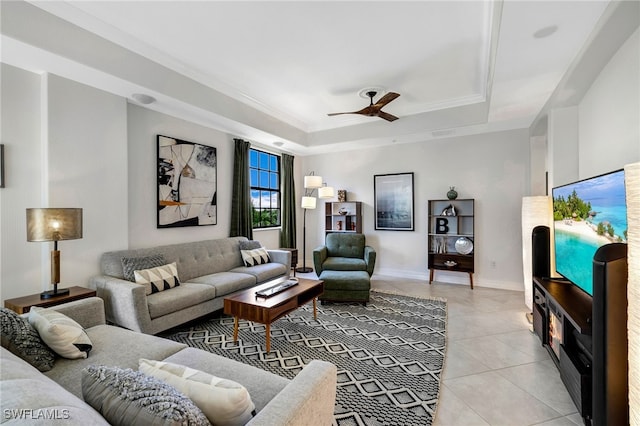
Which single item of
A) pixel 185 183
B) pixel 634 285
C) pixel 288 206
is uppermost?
pixel 185 183

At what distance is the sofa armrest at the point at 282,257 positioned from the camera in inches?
176

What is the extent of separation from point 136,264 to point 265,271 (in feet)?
5.12

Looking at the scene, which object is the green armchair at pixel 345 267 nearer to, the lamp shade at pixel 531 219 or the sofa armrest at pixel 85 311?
the lamp shade at pixel 531 219

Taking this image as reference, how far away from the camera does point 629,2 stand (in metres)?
1.73

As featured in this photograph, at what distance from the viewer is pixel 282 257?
14.7 feet

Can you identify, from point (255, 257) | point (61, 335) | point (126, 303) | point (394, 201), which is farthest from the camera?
point (394, 201)

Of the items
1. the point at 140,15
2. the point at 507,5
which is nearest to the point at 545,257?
the point at 507,5

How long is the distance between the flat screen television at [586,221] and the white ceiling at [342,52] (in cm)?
113

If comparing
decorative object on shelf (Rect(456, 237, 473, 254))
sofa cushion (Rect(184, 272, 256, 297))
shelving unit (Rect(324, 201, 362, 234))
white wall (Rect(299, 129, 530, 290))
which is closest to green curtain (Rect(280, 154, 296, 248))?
shelving unit (Rect(324, 201, 362, 234))

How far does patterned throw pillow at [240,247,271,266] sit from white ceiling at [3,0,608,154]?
1880mm

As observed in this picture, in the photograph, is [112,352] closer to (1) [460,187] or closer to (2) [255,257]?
(2) [255,257]

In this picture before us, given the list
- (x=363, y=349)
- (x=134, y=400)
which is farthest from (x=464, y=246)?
(x=134, y=400)

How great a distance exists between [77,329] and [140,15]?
2.51 m

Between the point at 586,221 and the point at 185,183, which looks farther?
the point at 185,183
